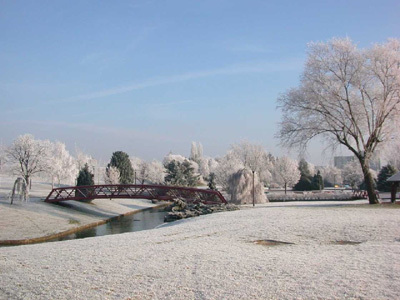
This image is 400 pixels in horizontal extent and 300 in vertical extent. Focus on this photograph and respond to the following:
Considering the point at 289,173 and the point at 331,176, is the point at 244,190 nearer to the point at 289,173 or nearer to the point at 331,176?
the point at 289,173

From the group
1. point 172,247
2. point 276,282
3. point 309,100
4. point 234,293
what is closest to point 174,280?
point 234,293

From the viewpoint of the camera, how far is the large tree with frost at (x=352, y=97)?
24.5 metres

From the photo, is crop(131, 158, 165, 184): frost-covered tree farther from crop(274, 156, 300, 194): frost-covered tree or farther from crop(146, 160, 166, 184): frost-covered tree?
crop(274, 156, 300, 194): frost-covered tree

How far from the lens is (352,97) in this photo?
84.5 feet

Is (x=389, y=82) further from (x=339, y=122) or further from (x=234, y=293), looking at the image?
(x=234, y=293)

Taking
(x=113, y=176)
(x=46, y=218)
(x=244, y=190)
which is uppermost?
(x=113, y=176)

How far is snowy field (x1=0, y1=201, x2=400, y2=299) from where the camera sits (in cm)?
664

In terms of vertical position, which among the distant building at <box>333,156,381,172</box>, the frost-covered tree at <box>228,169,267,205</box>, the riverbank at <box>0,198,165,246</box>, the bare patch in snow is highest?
the distant building at <box>333,156,381,172</box>

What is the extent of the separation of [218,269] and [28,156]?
4610cm

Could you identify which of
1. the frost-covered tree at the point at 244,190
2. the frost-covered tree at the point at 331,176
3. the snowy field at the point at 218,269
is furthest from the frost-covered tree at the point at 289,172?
the snowy field at the point at 218,269

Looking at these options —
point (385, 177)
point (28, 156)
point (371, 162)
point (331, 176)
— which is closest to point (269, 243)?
point (371, 162)

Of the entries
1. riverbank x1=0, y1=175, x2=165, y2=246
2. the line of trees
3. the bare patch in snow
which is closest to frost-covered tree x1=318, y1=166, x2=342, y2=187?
the line of trees

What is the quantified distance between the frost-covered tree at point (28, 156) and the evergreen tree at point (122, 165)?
21.3 meters

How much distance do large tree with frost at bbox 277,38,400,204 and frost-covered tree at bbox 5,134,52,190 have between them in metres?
34.6
